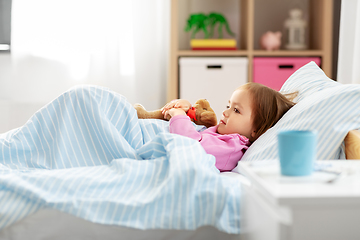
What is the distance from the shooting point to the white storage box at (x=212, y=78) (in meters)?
2.50

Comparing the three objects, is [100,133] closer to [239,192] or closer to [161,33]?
[239,192]

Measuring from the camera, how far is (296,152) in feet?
1.94

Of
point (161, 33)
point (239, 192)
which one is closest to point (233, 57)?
point (161, 33)

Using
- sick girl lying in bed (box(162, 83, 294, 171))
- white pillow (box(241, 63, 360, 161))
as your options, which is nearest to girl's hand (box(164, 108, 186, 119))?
sick girl lying in bed (box(162, 83, 294, 171))

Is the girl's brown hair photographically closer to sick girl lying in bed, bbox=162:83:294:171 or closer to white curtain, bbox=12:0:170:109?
sick girl lying in bed, bbox=162:83:294:171

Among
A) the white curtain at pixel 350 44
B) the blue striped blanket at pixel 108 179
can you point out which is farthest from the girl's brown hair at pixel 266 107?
the white curtain at pixel 350 44

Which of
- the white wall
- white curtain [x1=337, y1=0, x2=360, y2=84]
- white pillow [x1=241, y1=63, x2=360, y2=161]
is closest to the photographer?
white pillow [x1=241, y1=63, x2=360, y2=161]

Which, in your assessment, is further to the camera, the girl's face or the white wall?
the white wall

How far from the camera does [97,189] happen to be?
82 cm

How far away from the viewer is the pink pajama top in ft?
3.64

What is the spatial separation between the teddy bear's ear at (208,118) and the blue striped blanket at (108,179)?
0.39 metres

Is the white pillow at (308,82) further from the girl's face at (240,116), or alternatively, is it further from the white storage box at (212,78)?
the white storage box at (212,78)

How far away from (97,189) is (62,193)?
7 cm

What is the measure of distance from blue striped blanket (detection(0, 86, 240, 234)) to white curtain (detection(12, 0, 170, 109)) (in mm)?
1638
